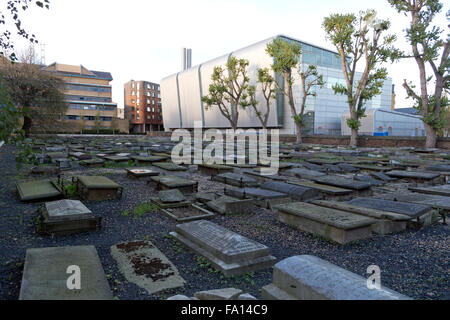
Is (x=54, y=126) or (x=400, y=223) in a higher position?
(x=54, y=126)

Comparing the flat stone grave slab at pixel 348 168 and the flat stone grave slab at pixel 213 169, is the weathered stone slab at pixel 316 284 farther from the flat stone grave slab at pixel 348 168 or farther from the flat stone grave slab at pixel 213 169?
the flat stone grave slab at pixel 348 168

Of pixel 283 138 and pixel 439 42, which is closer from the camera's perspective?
pixel 439 42

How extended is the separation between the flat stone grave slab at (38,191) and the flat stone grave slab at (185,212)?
7.84ft

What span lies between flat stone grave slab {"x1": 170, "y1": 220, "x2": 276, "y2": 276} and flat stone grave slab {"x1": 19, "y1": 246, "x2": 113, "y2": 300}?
3.94 ft

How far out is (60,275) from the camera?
278 cm

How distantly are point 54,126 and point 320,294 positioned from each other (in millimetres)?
31226

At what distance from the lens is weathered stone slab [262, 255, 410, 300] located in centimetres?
220

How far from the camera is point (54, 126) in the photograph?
2808cm

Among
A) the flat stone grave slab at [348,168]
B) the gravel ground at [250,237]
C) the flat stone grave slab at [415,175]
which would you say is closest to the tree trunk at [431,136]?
the flat stone grave slab at [348,168]

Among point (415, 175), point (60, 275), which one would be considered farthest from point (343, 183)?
point (60, 275)

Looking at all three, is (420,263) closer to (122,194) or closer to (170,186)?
(170,186)

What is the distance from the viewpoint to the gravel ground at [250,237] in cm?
302

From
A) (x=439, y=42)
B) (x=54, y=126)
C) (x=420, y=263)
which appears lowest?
(x=420, y=263)
